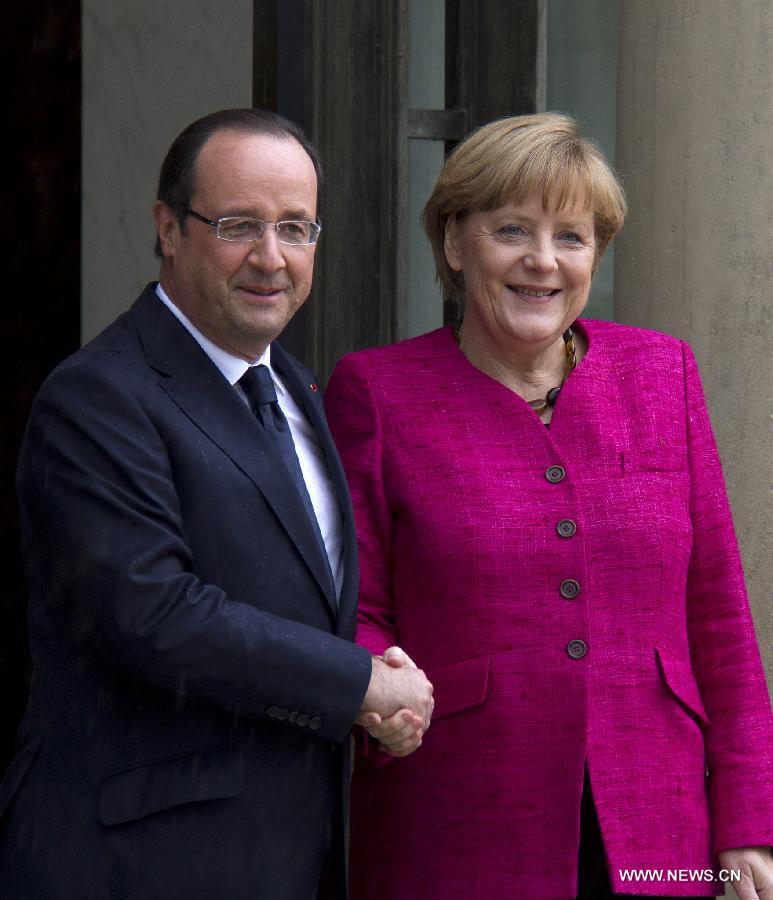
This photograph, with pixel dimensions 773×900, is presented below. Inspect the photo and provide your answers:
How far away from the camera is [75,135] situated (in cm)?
582

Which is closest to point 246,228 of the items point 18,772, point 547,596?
point 547,596

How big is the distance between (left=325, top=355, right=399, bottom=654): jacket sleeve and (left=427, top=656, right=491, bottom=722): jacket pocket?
0.40ft

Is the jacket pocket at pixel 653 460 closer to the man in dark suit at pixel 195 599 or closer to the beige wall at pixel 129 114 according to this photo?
the man in dark suit at pixel 195 599

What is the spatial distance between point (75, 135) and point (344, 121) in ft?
4.41

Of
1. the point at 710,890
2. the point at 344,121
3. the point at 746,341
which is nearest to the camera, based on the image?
the point at 710,890

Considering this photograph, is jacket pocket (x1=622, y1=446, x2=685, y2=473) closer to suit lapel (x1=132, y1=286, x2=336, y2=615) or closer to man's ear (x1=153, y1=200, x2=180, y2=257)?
suit lapel (x1=132, y1=286, x2=336, y2=615)

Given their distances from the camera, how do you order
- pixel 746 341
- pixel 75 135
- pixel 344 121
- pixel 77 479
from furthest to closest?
1. pixel 75 135
2. pixel 344 121
3. pixel 746 341
4. pixel 77 479

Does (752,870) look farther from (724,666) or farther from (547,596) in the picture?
(547,596)

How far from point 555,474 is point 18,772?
1.15m

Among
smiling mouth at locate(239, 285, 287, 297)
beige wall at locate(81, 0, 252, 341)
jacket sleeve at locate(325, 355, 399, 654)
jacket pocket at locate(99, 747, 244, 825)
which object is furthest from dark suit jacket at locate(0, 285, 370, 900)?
beige wall at locate(81, 0, 252, 341)

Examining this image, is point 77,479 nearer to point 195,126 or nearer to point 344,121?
point 195,126

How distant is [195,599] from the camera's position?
2.49 metres

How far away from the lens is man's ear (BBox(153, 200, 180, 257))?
285cm

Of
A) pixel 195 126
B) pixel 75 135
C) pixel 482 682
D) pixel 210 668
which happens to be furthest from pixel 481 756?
pixel 75 135
